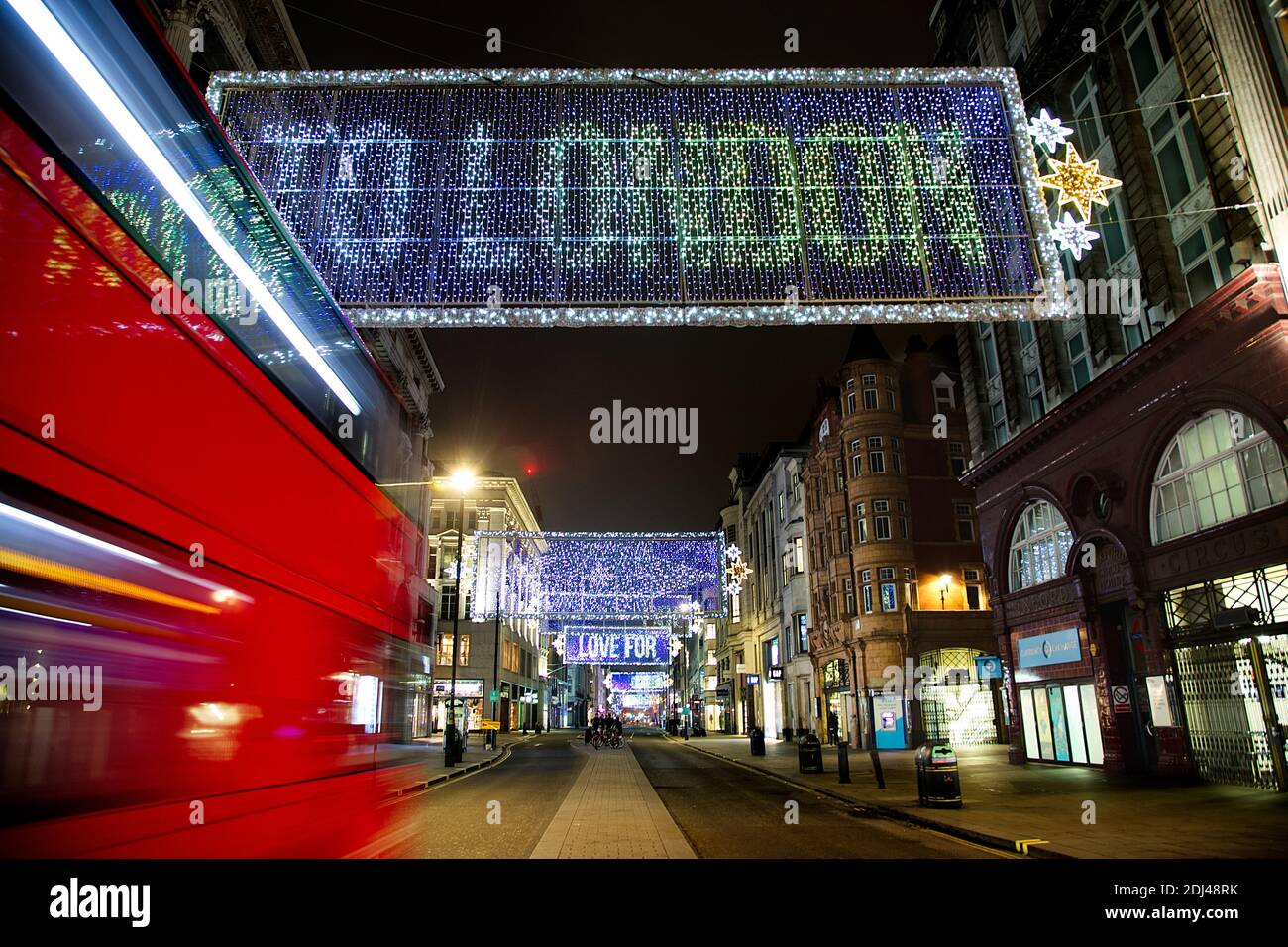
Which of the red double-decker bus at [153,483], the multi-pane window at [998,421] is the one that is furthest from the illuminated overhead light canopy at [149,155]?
the multi-pane window at [998,421]

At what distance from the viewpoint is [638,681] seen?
5113 inches

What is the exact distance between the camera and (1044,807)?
13.6m

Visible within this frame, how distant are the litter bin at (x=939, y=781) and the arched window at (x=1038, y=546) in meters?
10.3

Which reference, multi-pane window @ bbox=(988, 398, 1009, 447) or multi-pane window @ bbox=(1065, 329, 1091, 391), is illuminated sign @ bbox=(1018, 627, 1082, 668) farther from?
multi-pane window @ bbox=(1065, 329, 1091, 391)

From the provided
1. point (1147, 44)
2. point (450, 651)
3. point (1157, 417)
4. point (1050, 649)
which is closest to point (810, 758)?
point (1050, 649)

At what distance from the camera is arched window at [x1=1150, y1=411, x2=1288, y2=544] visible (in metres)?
14.8

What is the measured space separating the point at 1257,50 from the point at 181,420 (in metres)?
18.7

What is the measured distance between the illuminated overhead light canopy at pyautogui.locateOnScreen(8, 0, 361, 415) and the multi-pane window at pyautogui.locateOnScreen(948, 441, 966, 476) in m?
37.6

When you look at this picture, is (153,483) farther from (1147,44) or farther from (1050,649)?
(1050,649)

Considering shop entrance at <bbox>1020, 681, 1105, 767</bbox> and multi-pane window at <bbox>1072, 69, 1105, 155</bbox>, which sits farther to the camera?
shop entrance at <bbox>1020, 681, 1105, 767</bbox>

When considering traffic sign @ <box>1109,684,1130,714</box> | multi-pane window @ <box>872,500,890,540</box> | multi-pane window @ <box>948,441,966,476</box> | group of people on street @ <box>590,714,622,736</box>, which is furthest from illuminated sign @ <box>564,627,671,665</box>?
traffic sign @ <box>1109,684,1130,714</box>

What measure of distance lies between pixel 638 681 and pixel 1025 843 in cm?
12443
